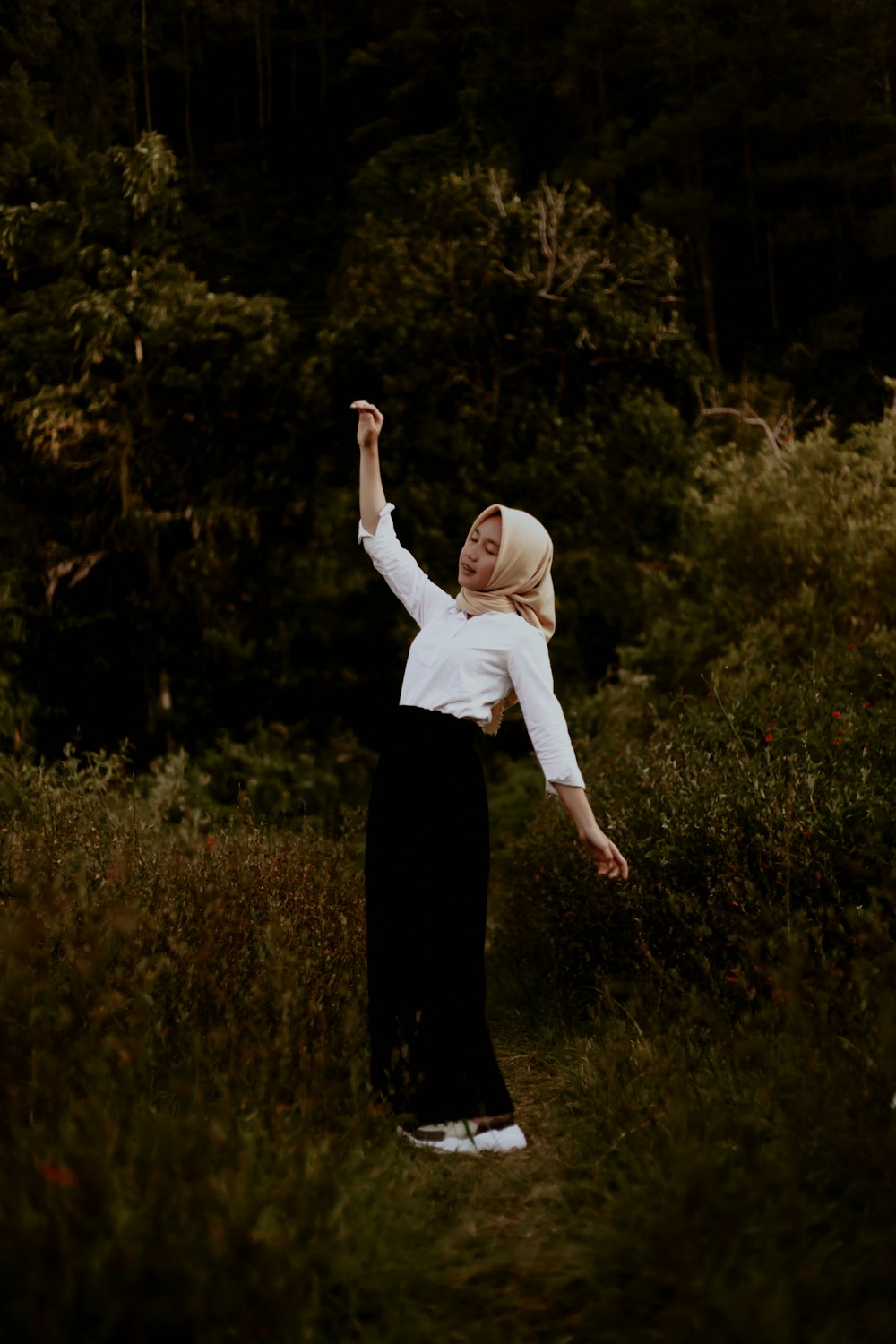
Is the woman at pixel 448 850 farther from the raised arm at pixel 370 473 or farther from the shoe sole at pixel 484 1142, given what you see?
the raised arm at pixel 370 473

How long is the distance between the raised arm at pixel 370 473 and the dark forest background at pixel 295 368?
23.7 feet

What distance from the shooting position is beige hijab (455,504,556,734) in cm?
392

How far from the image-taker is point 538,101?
66.5ft

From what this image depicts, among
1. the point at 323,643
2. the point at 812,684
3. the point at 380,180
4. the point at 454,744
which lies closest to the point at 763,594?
the point at 812,684

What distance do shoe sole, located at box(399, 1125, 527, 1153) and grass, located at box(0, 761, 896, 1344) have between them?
7 cm

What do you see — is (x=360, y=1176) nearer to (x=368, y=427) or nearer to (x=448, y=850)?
(x=448, y=850)

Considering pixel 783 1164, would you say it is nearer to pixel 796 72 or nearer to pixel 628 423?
pixel 628 423

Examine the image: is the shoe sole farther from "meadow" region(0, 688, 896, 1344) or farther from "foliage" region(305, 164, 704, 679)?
"foliage" region(305, 164, 704, 679)

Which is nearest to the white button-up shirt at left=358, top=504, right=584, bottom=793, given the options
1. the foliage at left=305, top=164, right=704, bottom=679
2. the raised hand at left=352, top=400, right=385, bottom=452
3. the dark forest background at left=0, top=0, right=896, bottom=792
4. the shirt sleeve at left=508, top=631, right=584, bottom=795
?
the shirt sleeve at left=508, top=631, right=584, bottom=795

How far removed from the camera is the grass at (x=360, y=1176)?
2.36 m

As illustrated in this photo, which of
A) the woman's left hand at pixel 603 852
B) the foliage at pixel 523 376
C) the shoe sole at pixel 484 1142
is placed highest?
the foliage at pixel 523 376

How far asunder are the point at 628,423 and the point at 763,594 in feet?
17.3

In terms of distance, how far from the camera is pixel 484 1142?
3.88 meters

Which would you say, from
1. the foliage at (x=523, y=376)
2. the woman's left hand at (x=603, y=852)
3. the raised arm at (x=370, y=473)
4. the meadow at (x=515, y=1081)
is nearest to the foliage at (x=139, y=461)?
the foliage at (x=523, y=376)
